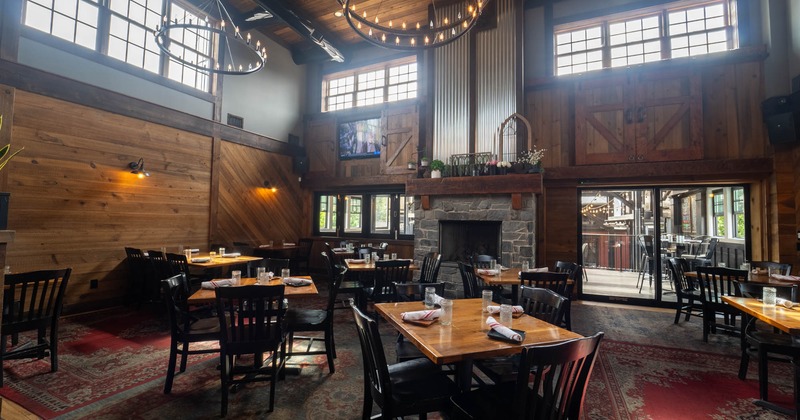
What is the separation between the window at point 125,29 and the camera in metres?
4.75

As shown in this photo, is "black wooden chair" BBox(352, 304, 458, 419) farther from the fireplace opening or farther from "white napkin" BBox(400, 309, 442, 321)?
the fireplace opening

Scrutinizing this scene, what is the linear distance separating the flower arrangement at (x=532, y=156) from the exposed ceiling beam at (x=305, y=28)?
15.7ft

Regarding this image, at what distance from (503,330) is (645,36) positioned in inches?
269

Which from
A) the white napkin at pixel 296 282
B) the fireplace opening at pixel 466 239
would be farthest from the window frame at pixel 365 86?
the white napkin at pixel 296 282

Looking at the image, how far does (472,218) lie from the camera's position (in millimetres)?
6324

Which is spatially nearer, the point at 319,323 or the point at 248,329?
the point at 248,329

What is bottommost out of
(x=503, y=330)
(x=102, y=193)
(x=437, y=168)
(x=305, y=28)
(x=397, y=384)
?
(x=397, y=384)

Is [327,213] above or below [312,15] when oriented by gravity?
below

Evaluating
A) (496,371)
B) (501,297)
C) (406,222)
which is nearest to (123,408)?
(496,371)

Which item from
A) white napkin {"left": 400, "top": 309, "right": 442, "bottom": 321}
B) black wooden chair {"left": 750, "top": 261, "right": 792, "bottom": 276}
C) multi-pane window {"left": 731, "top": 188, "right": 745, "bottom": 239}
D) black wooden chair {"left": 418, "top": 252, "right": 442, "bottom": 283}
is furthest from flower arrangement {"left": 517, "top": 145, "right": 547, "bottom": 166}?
white napkin {"left": 400, "top": 309, "right": 442, "bottom": 321}

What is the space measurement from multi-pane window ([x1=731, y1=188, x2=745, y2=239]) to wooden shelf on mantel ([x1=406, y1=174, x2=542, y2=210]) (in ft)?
10.3

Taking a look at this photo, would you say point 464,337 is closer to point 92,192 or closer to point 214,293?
point 214,293

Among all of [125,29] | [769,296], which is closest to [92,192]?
[125,29]

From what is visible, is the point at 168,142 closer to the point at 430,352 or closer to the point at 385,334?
the point at 385,334
